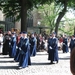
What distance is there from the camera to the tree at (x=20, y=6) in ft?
85.7

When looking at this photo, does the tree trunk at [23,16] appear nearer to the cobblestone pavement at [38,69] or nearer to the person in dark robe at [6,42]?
the person in dark robe at [6,42]

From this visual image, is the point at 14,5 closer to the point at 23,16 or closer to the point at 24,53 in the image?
the point at 23,16

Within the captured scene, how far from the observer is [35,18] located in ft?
214

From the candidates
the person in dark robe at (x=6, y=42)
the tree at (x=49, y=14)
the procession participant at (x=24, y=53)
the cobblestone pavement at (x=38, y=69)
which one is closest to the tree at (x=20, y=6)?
the person in dark robe at (x=6, y=42)

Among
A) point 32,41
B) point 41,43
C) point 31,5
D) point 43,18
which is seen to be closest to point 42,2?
point 31,5

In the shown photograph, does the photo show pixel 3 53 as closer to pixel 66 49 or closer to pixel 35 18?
pixel 66 49

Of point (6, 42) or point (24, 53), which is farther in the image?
point (6, 42)

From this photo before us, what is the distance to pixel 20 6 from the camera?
28031 millimetres

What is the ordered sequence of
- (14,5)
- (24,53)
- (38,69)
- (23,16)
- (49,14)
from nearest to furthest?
(38,69), (24,53), (23,16), (14,5), (49,14)

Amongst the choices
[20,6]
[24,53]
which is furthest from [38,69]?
[20,6]

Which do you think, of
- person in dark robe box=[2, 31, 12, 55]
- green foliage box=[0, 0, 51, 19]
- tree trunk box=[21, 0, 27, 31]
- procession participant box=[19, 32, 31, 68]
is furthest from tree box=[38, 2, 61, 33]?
procession participant box=[19, 32, 31, 68]

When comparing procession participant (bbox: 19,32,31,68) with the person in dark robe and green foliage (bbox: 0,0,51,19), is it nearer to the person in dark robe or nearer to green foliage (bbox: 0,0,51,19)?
the person in dark robe

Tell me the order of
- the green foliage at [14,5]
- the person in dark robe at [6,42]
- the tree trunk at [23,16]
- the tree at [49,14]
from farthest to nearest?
the tree at [49,14]
the green foliage at [14,5]
the tree trunk at [23,16]
the person in dark robe at [6,42]

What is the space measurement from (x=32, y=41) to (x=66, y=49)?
16.7 feet
